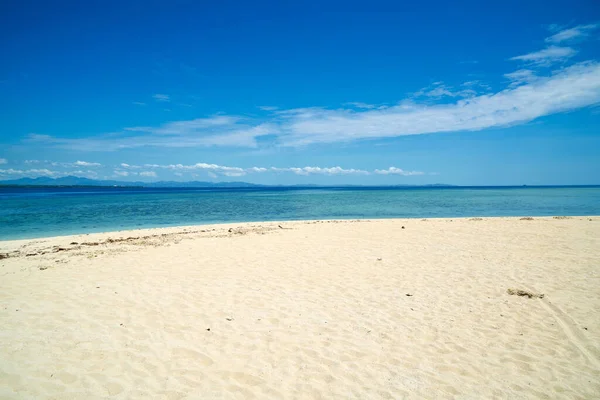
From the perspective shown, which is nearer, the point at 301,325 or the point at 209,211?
the point at 301,325

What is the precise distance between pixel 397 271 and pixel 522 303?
11.9 feet

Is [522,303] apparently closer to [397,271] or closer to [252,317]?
[397,271]

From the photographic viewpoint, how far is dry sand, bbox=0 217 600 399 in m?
4.81

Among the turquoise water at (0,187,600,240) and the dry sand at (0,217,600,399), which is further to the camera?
the turquoise water at (0,187,600,240)

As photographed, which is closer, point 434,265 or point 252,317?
point 252,317

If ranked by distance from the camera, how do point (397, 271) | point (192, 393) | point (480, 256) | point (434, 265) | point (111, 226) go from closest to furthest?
point (192, 393), point (397, 271), point (434, 265), point (480, 256), point (111, 226)

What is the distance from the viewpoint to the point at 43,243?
16828 mm

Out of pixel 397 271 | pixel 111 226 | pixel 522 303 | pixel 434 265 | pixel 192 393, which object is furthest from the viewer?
pixel 111 226

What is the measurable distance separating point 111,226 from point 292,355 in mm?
25514

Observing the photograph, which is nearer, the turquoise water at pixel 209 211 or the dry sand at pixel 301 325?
the dry sand at pixel 301 325

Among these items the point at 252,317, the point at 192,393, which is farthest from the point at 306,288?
the point at 192,393

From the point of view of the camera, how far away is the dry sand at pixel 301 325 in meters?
4.81

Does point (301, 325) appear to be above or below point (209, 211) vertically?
above

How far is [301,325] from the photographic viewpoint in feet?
22.2
